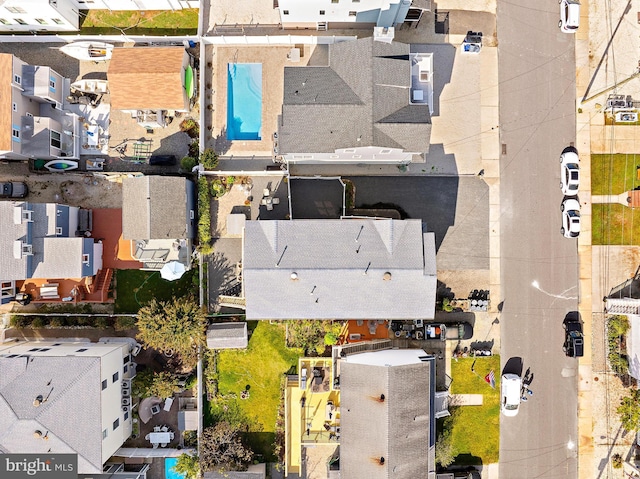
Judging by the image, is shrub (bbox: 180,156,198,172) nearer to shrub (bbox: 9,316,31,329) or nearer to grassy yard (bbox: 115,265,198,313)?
grassy yard (bbox: 115,265,198,313)

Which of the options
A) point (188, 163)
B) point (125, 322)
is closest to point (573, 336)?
point (188, 163)

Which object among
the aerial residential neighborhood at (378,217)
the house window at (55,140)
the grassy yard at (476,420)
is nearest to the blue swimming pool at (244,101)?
the aerial residential neighborhood at (378,217)

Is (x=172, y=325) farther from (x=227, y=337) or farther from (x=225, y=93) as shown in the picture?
(x=225, y=93)

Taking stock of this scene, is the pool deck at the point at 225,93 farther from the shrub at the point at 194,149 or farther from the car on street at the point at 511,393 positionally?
the car on street at the point at 511,393

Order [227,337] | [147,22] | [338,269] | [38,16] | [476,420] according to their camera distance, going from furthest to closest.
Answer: [476,420] < [147,22] < [227,337] < [38,16] < [338,269]

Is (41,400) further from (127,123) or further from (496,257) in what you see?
(496,257)

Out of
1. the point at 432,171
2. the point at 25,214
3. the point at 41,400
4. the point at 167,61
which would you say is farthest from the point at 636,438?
the point at 25,214

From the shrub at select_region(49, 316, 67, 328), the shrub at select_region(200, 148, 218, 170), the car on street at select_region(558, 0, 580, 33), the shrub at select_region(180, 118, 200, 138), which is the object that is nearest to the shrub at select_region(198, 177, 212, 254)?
the shrub at select_region(200, 148, 218, 170)
